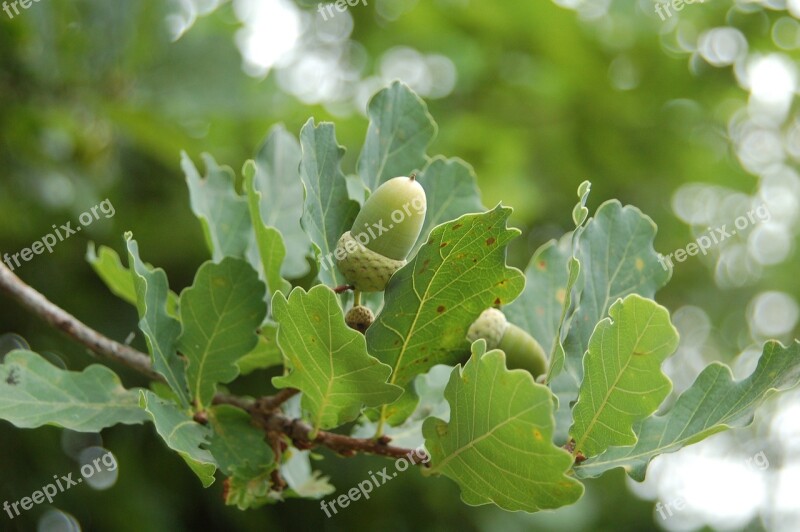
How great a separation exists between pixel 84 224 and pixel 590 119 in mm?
2074

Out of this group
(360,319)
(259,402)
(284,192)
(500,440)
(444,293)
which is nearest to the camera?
(500,440)

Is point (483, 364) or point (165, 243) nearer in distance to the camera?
point (483, 364)

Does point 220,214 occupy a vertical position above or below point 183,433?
above

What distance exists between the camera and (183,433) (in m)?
1.10

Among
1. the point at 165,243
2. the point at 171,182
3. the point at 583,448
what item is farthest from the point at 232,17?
the point at 583,448

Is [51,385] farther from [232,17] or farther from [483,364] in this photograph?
[232,17]

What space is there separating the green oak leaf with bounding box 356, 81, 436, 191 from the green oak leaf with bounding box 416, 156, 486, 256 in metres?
0.03

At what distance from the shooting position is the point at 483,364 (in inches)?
36.3

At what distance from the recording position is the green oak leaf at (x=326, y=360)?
0.98 m

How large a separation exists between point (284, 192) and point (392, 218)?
512 mm

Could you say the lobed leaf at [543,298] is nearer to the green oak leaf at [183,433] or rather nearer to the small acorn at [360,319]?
the small acorn at [360,319]

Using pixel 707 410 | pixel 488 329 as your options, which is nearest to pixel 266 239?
Result: pixel 488 329

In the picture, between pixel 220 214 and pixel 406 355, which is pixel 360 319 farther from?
pixel 220 214

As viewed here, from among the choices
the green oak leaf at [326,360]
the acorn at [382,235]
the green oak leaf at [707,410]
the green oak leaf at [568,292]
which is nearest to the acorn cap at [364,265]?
the acorn at [382,235]
